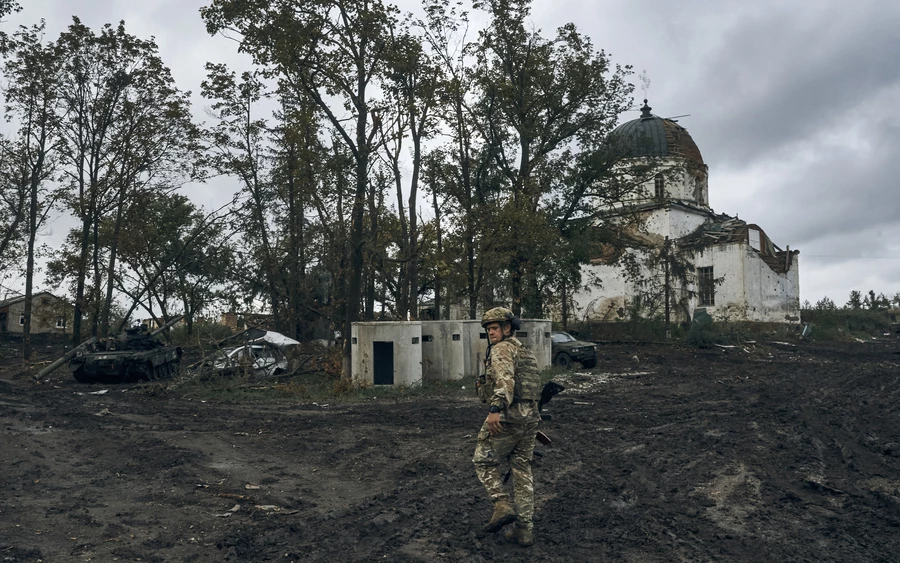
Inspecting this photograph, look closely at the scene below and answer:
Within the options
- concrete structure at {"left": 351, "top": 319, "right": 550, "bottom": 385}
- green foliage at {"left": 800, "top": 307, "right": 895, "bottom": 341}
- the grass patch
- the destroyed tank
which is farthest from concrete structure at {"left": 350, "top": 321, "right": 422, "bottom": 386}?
green foliage at {"left": 800, "top": 307, "right": 895, "bottom": 341}

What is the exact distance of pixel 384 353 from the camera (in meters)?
17.7

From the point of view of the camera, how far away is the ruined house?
41.9 meters

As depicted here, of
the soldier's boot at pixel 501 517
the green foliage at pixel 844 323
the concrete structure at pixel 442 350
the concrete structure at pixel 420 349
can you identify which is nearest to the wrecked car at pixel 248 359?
the concrete structure at pixel 420 349

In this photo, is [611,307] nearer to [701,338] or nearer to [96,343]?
[701,338]

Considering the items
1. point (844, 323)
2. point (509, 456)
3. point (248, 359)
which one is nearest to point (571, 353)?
point (248, 359)

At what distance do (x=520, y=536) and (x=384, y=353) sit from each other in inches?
479

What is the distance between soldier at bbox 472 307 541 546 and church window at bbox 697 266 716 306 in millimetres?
43938

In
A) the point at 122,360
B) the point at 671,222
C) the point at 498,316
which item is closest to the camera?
the point at 498,316

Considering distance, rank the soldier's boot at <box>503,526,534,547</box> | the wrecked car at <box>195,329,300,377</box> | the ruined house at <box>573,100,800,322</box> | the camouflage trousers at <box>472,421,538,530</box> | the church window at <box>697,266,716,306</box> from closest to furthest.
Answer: the soldier's boot at <box>503,526,534,547</box>, the camouflage trousers at <box>472,421,538,530</box>, the wrecked car at <box>195,329,300,377</box>, the ruined house at <box>573,100,800,322</box>, the church window at <box>697,266,716,306</box>

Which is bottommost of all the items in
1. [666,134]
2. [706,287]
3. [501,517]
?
[501,517]

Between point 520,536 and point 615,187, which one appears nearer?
point 520,536

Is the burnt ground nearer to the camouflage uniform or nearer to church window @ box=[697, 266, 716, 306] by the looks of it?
the camouflage uniform

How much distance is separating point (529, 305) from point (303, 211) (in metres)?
10.5

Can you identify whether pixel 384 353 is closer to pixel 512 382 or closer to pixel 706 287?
pixel 512 382
